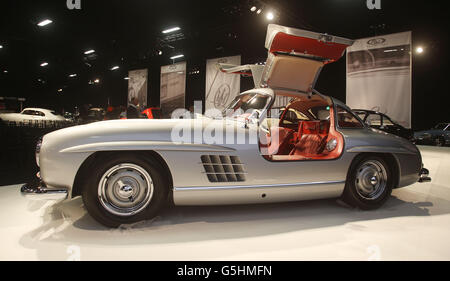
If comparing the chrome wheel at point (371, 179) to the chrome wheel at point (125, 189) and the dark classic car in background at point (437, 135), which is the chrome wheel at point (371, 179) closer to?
the chrome wheel at point (125, 189)

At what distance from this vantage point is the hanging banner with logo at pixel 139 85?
1753cm

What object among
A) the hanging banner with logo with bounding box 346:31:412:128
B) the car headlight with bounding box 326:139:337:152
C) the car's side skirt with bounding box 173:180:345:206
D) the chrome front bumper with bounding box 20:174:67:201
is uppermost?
the hanging banner with logo with bounding box 346:31:412:128

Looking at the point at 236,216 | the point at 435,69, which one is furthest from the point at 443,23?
the point at 236,216

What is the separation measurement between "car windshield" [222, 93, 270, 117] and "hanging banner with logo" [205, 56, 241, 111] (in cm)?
951

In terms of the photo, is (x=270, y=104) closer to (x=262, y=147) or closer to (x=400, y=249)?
(x=262, y=147)

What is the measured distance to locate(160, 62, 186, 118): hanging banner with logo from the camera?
1524cm

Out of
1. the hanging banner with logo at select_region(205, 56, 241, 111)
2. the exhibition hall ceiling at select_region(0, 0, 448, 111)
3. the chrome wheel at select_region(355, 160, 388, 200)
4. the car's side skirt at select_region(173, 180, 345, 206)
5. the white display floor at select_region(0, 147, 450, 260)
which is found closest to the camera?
the white display floor at select_region(0, 147, 450, 260)

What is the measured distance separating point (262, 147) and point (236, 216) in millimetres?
784

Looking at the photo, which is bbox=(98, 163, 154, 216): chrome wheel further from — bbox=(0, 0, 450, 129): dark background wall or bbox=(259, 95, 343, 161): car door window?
bbox=(0, 0, 450, 129): dark background wall

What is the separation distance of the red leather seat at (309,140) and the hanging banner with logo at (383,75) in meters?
7.13

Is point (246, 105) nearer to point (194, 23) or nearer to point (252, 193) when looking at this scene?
point (252, 193)

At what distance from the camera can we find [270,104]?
2896 millimetres

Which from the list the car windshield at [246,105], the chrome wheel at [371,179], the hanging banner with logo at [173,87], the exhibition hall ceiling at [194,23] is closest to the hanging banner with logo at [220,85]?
the exhibition hall ceiling at [194,23]

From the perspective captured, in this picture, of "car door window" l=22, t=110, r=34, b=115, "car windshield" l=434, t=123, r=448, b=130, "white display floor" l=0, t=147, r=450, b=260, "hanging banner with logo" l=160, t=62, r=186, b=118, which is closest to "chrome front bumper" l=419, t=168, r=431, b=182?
"white display floor" l=0, t=147, r=450, b=260
